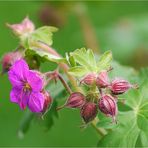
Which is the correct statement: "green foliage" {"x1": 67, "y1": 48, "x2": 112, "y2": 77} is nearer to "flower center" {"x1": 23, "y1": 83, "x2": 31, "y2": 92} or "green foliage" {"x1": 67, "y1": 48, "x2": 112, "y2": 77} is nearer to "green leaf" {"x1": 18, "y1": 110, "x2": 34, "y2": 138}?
"flower center" {"x1": 23, "y1": 83, "x2": 31, "y2": 92}

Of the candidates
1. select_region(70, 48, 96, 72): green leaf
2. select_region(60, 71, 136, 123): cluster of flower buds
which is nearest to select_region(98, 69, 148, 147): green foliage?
select_region(60, 71, 136, 123): cluster of flower buds

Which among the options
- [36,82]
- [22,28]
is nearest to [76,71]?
[36,82]

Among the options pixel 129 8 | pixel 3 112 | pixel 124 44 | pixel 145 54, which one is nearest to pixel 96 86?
pixel 145 54

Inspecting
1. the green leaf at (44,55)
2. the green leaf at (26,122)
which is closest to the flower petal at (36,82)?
the green leaf at (44,55)

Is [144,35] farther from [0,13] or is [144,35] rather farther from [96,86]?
[96,86]

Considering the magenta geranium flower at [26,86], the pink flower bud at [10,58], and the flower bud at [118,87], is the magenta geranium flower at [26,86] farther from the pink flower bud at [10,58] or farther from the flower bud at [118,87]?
the flower bud at [118,87]
